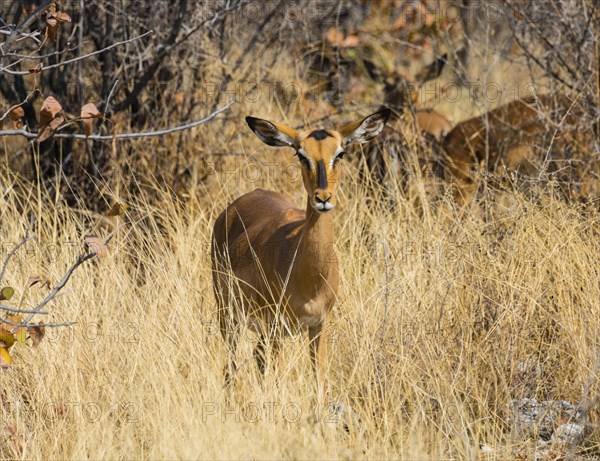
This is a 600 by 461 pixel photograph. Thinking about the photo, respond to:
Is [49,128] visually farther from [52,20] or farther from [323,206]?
[323,206]

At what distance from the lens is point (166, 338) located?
4738mm

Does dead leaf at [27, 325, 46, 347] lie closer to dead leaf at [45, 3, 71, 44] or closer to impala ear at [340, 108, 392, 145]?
dead leaf at [45, 3, 71, 44]

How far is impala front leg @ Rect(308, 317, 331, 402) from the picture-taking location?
4.71m

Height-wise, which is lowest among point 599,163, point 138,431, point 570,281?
point 138,431

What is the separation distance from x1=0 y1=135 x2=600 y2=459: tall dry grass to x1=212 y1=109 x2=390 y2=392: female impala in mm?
122

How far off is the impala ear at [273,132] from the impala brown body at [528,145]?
166 centimetres

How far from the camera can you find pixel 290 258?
4941 millimetres

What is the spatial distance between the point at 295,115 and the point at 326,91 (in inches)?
→ 42.0

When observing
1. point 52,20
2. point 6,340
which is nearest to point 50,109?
point 52,20

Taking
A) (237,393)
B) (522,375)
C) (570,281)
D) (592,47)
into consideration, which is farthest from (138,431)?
(592,47)

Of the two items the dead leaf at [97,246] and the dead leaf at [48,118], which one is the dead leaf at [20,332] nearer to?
the dead leaf at [97,246]

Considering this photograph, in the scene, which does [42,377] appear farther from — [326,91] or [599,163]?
[326,91]

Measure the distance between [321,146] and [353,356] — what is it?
1.02 m

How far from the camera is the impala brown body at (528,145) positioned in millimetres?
6641
